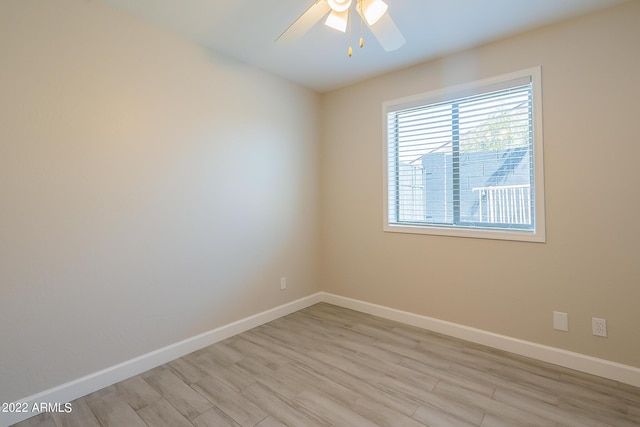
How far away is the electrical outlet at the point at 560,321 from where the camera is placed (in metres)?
2.15

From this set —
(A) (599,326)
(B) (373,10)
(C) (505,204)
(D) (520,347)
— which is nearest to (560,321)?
(A) (599,326)

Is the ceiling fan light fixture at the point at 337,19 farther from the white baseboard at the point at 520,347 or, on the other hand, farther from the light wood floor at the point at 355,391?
the white baseboard at the point at 520,347

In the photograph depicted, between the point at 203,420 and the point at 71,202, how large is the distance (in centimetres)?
154

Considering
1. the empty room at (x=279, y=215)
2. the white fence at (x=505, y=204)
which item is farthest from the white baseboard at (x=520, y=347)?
the white fence at (x=505, y=204)

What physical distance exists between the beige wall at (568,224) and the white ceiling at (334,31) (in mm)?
185

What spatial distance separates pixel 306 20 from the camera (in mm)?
1582

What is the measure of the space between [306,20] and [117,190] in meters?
1.65

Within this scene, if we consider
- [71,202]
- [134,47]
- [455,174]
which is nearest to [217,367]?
[71,202]

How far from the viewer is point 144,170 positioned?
2.15 meters

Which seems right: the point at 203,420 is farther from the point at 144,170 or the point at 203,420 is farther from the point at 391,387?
the point at 144,170

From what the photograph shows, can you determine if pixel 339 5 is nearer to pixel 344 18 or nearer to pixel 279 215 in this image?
pixel 344 18

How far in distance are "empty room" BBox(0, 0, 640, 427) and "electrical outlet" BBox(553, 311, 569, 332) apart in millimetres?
23

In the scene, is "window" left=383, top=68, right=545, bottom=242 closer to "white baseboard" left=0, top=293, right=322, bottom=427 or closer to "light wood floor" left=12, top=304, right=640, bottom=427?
"light wood floor" left=12, top=304, right=640, bottom=427

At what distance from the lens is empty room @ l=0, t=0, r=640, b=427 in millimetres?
1711
